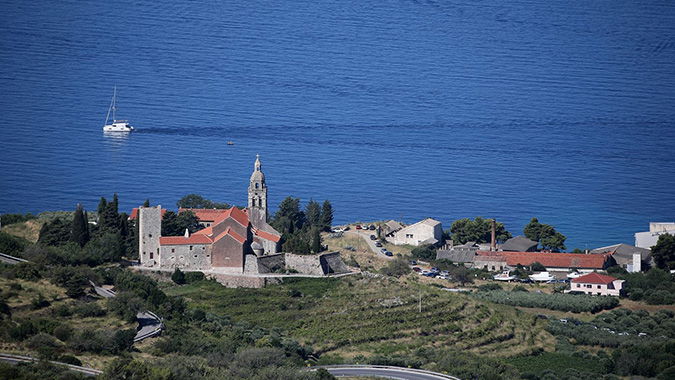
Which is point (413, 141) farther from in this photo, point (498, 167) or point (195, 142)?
point (195, 142)

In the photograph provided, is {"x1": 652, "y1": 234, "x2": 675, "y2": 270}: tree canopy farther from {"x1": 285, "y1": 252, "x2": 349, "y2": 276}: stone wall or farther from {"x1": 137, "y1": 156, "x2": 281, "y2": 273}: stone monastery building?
{"x1": 137, "y1": 156, "x2": 281, "y2": 273}: stone monastery building

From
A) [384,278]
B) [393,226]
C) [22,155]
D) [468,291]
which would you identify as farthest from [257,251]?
[22,155]

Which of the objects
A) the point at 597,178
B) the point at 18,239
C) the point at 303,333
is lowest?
the point at 303,333

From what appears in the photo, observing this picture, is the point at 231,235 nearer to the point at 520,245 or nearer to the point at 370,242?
the point at 370,242

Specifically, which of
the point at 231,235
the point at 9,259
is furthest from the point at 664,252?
the point at 9,259

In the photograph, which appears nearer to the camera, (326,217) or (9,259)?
(9,259)

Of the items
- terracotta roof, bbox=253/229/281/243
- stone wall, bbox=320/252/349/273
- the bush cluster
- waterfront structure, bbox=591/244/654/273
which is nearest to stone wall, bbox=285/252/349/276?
stone wall, bbox=320/252/349/273
